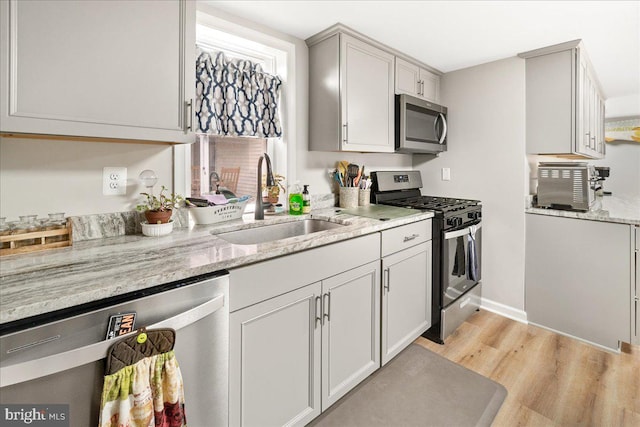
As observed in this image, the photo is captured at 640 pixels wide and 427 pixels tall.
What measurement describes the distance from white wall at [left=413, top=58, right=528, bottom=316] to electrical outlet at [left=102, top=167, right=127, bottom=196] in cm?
269

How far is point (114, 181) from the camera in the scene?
5.06 feet

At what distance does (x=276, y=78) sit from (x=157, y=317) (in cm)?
176

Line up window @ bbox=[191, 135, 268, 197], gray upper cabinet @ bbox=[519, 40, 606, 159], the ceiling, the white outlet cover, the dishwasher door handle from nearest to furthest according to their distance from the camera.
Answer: the dishwasher door handle → the ceiling → window @ bbox=[191, 135, 268, 197] → gray upper cabinet @ bbox=[519, 40, 606, 159] → the white outlet cover

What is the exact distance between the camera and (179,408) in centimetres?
101

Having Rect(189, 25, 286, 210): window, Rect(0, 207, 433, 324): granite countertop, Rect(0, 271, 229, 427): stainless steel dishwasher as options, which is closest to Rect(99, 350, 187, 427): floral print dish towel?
Rect(0, 271, 229, 427): stainless steel dishwasher

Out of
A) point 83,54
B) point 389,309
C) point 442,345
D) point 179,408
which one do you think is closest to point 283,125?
point 83,54

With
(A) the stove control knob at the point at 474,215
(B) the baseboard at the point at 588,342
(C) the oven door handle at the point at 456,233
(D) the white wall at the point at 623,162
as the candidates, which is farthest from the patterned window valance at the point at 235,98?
(D) the white wall at the point at 623,162

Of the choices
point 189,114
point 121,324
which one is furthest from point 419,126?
point 121,324

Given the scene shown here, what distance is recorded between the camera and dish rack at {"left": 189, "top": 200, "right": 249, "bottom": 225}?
68.8 inches

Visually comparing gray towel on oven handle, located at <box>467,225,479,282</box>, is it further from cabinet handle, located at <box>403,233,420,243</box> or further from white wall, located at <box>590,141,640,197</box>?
white wall, located at <box>590,141,640,197</box>

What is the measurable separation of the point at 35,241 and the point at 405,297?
1.96 meters

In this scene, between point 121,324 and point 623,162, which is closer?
point 121,324

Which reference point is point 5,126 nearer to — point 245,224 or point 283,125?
point 245,224

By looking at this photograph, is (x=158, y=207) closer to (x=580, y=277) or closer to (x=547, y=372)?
(x=547, y=372)
